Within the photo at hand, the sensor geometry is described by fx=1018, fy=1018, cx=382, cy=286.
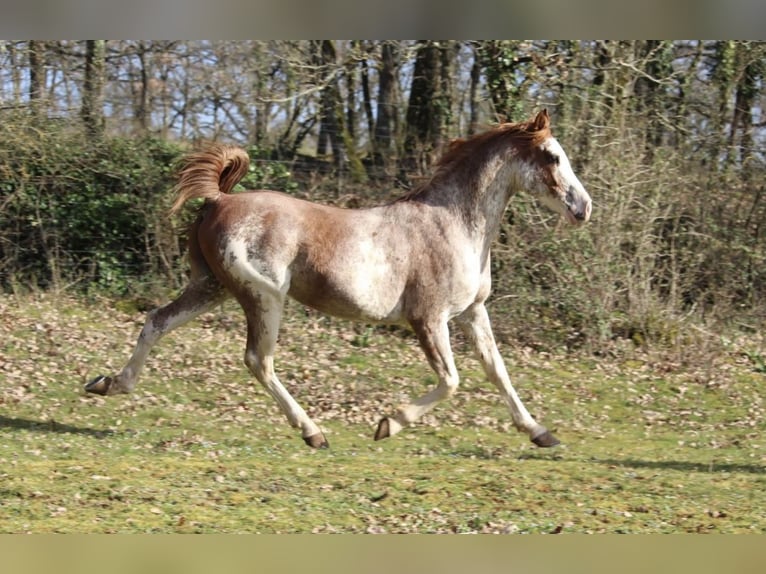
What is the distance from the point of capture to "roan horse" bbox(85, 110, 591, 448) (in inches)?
298

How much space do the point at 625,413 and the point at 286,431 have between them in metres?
3.60

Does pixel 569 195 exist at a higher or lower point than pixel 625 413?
higher

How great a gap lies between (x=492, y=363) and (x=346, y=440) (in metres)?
1.69

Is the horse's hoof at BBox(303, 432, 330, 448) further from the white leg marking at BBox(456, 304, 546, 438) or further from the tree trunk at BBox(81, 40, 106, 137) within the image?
the tree trunk at BBox(81, 40, 106, 137)

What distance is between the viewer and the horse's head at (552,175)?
7734 millimetres

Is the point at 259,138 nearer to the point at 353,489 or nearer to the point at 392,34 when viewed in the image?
the point at 392,34

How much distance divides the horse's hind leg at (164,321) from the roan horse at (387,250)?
0.02 metres

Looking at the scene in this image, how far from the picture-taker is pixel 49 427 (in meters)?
8.66

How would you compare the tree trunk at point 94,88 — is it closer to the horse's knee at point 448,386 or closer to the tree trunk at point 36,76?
the tree trunk at point 36,76

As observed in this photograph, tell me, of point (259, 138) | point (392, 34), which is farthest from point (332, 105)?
point (392, 34)

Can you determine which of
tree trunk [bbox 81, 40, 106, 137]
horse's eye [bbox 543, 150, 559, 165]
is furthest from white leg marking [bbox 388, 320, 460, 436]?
tree trunk [bbox 81, 40, 106, 137]

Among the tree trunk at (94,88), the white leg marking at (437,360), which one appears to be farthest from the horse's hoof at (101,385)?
the tree trunk at (94,88)

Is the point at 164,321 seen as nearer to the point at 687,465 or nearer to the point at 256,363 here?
the point at 256,363

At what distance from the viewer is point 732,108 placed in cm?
1421
